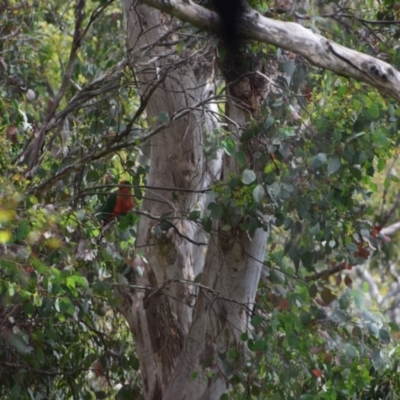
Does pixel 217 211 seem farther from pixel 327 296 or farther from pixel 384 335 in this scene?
pixel 384 335

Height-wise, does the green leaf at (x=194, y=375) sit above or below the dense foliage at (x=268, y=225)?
below

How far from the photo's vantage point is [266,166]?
4.09 m

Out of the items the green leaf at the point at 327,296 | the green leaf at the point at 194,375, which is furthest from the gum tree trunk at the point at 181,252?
the green leaf at the point at 327,296

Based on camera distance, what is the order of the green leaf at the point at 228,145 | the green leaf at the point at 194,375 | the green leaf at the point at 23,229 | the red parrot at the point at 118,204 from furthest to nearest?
1. the red parrot at the point at 118,204
2. the green leaf at the point at 194,375
3. the green leaf at the point at 228,145
4. the green leaf at the point at 23,229

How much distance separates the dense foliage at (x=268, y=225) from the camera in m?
3.91

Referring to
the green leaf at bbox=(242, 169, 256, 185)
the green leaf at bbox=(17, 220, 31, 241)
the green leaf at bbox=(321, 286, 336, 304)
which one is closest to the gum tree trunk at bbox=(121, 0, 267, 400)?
the green leaf at bbox=(321, 286, 336, 304)

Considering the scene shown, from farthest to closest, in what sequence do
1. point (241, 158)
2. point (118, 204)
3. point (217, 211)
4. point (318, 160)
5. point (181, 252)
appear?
point (118, 204) → point (181, 252) → point (217, 211) → point (241, 158) → point (318, 160)

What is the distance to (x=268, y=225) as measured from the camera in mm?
4309

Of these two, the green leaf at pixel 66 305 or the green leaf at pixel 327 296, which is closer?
the green leaf at pixel 66 305

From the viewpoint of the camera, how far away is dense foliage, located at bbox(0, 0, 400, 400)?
391 cm

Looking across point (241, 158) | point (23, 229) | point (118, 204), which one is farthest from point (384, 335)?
point (118, 204)

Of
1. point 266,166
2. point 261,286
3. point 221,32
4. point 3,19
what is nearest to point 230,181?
point 266,166

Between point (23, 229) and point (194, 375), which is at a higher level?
point (23, 229)

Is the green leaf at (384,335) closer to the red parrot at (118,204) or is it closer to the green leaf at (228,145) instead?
the green leaf at (228,145)
